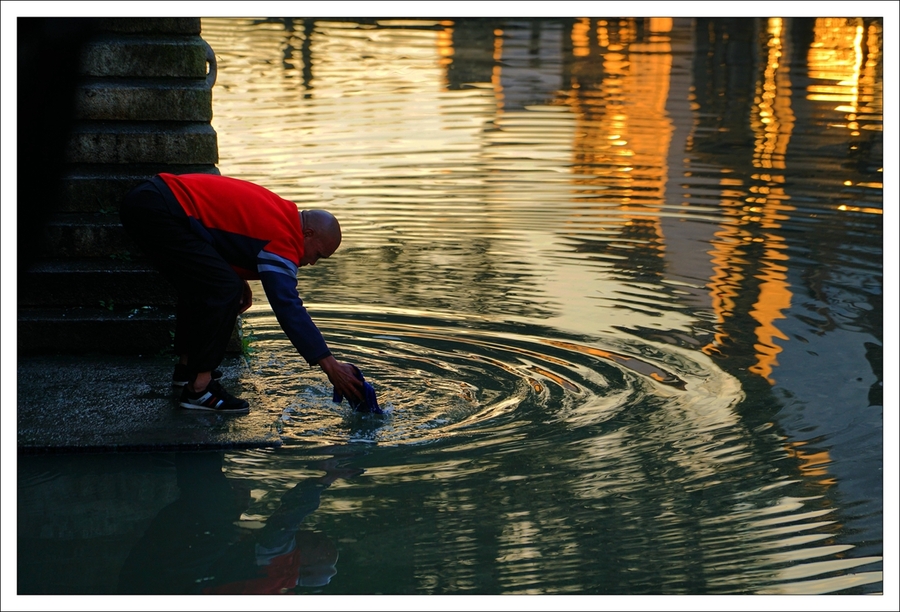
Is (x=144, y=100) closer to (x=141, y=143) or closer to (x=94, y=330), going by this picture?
(x=141, y=143)

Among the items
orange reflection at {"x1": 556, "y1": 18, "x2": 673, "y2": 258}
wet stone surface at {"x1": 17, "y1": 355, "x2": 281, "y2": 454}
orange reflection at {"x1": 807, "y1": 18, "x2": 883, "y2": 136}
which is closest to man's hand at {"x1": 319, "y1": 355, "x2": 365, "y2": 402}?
wet stone surface at {"x1": 17, "y1": 355, "x2": 281, "y2": 454}

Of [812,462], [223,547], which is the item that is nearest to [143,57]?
[223,547]

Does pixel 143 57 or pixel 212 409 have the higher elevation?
pixel 143 57

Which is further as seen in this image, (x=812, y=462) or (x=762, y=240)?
(x=762, y=240)

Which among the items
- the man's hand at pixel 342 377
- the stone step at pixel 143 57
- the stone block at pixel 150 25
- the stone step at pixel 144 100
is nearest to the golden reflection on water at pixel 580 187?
the man's hand at pixel 342 377

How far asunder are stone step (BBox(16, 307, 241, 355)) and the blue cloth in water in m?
1.27

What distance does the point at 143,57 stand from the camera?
5930mm

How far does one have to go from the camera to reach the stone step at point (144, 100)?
234 inches

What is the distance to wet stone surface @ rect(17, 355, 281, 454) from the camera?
477 centimetres

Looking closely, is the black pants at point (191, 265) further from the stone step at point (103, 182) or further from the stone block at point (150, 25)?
the stone block at point (150, 25)

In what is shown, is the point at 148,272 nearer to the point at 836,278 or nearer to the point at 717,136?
the point at 836,278

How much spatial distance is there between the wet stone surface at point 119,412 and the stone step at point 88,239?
1.91 feet

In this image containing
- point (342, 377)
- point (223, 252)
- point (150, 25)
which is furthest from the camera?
point (150, 25)

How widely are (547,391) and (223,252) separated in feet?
5.88
